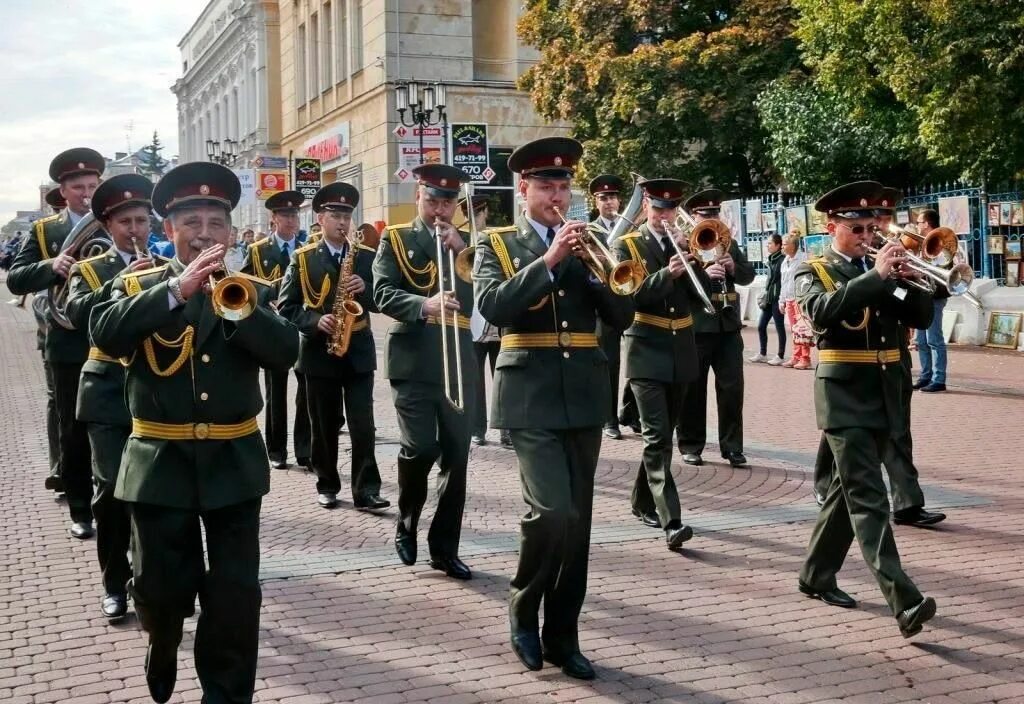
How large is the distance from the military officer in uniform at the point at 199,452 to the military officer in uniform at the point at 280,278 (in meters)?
6.06

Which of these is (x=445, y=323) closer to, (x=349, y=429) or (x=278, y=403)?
(x=349, y=429)

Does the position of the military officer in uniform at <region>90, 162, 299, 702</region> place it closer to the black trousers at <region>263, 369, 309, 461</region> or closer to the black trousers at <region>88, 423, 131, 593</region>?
the black trousers at <region>88, 423, 131, 593</region>

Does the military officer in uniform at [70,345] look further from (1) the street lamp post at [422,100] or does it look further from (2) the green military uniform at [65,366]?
(1) the street lamp post at [422,100]

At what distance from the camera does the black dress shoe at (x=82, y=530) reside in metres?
8.41

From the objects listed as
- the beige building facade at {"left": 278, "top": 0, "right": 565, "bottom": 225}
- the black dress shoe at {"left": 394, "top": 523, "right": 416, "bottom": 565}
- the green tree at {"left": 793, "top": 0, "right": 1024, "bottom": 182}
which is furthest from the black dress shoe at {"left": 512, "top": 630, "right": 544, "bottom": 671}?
the beige building facade at {"left": 278, "top": 0, "right": 565, "bottom": 225}

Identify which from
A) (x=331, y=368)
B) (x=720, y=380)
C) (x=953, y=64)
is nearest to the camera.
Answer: (x=331, y=368)

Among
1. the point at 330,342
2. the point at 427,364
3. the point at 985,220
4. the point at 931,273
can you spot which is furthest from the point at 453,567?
the point at 985,220

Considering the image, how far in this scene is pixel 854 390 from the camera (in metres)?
6.44

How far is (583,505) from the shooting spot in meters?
5.85

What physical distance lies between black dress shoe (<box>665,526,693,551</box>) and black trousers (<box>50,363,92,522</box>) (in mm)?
3643

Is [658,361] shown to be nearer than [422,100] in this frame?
Yes

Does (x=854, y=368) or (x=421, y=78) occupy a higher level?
(x=421, y=78)

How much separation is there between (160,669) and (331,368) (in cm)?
467

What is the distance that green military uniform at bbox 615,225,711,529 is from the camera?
318 inches
